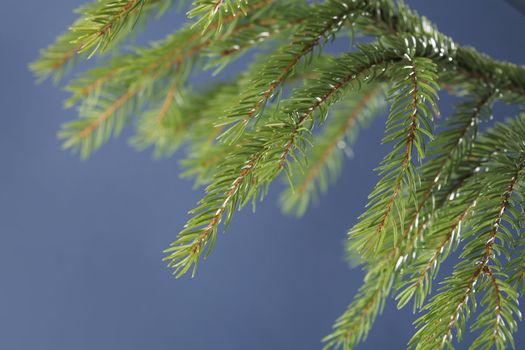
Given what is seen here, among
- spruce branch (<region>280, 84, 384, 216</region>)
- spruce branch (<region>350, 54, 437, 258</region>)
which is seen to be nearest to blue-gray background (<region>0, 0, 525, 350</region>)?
spruce branch (<region>280, 84, 384, 216</region>)

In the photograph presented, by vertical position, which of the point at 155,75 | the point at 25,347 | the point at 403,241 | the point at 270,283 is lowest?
the point at 25,347

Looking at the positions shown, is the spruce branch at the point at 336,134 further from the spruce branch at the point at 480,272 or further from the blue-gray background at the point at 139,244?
the blue-gray background at the point at 139,244

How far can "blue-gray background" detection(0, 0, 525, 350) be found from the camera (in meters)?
1.46

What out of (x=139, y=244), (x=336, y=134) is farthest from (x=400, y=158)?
(x=139, y=244)

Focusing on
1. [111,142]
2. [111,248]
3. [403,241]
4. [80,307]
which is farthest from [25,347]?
[403,241]

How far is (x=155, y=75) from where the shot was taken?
62 centimetres

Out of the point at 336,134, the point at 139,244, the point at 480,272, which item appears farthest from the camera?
the point at 139,244

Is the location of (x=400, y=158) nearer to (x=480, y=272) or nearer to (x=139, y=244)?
(x=480, y=272)

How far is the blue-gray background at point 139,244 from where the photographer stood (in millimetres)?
1457

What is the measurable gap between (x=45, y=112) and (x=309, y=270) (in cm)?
67

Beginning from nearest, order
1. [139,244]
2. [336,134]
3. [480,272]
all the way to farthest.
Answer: [480,272], [336,134], [139,244]

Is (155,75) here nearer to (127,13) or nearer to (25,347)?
(127,13)

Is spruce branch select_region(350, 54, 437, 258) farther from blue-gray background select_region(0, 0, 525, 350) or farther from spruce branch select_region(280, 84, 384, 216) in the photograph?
blue-gray background select_region(0, 0, 525, 350)

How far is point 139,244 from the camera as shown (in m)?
1.53
